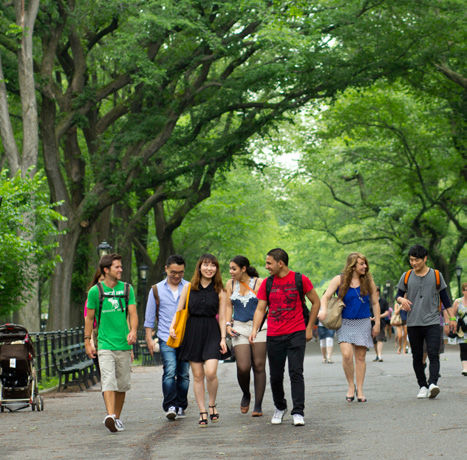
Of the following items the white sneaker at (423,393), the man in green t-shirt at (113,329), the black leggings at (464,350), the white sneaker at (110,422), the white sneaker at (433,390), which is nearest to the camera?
the white sneaker at (110,422)

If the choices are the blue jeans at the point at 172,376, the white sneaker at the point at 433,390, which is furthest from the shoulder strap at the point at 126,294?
the white sneaker at the point at 433,390

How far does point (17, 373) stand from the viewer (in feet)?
40.0

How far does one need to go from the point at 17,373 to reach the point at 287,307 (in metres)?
4.64

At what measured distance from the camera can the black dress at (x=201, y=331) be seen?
9586 millimetres

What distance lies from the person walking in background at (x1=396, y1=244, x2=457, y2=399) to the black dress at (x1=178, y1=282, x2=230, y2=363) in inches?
98.0

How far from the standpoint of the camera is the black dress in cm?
959

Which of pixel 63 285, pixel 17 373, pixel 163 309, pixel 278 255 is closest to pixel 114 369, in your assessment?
pixel 163 309

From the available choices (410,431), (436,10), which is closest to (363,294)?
(410,431)

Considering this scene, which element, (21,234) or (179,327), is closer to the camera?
(179,327)

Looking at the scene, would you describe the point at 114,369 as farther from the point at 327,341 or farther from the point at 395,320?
the point at 327,341

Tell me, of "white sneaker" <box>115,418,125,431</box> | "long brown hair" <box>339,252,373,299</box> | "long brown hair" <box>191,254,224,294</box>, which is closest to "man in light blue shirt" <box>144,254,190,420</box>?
"long brown hair" <box>191,254,224,294</box>

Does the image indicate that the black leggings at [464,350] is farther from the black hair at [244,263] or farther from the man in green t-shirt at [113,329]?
the man in green t-shirt at [113,329]

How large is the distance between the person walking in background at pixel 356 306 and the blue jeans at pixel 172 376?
5.95 feet

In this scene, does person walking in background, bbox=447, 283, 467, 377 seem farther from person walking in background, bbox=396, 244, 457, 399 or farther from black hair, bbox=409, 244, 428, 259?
black hair, bbox=409, 244, 428, 259
